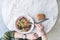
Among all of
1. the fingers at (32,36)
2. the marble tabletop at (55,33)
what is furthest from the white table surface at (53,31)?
the fingers at (32,36)

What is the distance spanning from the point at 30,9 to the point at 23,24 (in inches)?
5.4

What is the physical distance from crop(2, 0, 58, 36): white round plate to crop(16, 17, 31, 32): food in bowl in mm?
43

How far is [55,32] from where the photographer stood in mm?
1190

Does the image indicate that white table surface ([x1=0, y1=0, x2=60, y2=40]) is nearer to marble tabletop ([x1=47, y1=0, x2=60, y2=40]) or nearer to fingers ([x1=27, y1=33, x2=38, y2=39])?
marble tabletop ([x1=47, y1=0, x2=60, y2=40])

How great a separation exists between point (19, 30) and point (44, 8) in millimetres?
276

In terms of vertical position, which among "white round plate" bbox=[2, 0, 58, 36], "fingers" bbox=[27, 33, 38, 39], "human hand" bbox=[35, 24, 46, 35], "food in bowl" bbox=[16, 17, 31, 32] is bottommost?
"fingers" bbox=[27, 33, 38, 39]

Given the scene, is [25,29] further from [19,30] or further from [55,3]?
[55,3]

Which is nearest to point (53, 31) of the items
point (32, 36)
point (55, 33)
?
point (55, 33)

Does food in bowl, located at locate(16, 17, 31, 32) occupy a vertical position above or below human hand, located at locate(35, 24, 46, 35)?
above

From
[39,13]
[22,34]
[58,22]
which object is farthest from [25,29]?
[58,22]

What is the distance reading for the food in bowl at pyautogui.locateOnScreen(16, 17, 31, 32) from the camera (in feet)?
3.76

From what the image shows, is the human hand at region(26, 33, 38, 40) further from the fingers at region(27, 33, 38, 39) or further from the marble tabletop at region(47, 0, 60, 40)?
the marble tabletop at region(47, 0, 60, 40)

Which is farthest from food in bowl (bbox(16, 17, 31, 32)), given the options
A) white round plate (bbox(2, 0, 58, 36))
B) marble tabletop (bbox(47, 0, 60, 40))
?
marble tabletop (bbox(47, 0, 60, 40))

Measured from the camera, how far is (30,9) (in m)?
1.15
